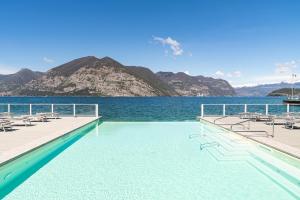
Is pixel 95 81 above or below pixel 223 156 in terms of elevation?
above

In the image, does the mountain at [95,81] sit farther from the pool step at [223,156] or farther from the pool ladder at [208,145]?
the pool step at [223,156]

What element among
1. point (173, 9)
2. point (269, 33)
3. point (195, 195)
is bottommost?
point (195, 195)

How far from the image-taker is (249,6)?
1262 inches

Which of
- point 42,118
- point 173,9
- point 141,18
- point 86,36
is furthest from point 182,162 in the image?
point 86,36

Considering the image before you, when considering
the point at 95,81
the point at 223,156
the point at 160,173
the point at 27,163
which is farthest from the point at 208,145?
the point at 95,81

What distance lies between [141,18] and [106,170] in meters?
46.4

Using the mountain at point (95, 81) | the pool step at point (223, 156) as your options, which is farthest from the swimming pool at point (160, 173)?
the mountain at point (95, 81)

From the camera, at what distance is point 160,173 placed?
701cm

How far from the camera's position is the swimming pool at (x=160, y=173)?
18.4 feet

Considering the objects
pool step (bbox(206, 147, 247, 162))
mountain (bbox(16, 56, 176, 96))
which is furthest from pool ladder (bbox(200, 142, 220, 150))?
mountain (bbox(16, 56, 176, 96))

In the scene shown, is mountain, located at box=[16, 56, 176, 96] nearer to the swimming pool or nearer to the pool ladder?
the pool ladder

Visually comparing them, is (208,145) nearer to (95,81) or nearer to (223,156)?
(223,156)

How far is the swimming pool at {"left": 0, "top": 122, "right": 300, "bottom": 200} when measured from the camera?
221 inches

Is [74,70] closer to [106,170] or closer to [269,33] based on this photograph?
[269,33]
